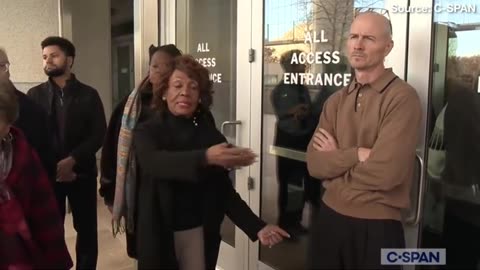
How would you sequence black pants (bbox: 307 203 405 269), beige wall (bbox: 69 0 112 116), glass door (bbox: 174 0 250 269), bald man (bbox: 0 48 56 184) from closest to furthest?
black pants (bbox: 307 203 405 269) → bald man (bbox: 0 48 56 184) → glass door (bbox: 174 0 250 269) → beige wall (bbox: 69 0 112 116)

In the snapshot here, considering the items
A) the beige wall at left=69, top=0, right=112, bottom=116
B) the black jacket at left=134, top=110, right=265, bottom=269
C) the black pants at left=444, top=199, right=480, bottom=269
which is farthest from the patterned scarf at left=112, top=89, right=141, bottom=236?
the beige wall at left=69, top=0, right=112, bottom=116

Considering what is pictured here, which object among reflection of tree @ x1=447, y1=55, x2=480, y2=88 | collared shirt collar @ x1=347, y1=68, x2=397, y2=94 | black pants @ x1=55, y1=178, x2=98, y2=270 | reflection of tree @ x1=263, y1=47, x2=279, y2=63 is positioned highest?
reflection of tree @ x1=263, y1=47, x2=279, y2=63

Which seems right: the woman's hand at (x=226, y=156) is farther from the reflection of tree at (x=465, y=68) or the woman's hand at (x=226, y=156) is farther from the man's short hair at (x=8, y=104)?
the reflection of tree at (x=465, y=68)

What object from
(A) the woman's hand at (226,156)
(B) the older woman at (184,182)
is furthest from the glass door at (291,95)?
(A) the woman's hand at (226,156)

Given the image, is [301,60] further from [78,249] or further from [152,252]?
[78,249]

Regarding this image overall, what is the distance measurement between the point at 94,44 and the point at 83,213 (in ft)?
13.4

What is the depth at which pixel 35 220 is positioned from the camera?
176 centimetres

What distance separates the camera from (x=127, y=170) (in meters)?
2.30

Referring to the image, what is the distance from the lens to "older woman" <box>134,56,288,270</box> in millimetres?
1847

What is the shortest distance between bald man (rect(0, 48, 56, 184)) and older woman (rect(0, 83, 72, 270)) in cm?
56

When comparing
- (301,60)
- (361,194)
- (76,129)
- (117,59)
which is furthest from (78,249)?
(117,59)

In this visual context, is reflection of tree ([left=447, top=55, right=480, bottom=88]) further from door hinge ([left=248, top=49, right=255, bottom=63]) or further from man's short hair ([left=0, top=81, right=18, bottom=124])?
man's short hair ([left=0, top=81, right=18, bottom=124])

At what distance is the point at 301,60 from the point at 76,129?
1.54 m

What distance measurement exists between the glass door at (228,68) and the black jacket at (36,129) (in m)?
1.14
